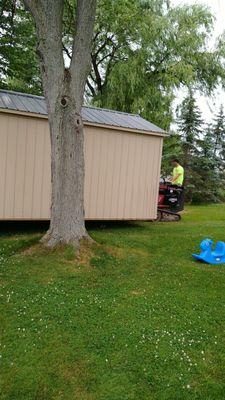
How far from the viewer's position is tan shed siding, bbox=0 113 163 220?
747 cm

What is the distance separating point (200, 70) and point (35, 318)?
51.0ft

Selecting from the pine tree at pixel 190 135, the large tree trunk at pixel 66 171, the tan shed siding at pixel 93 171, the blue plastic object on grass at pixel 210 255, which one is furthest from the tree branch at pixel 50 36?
the pine tree at pixel 190 135

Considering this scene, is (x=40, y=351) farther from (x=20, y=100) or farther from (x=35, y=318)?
(x=20, y=100)

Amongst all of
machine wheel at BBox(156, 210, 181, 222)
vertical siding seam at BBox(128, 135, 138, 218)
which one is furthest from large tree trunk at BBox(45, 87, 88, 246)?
machine wheel at BBox(156, 210, 181, 222)

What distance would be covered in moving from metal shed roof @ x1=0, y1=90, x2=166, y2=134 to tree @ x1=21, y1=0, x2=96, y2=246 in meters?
1.45


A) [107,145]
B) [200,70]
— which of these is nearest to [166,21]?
[200,70]

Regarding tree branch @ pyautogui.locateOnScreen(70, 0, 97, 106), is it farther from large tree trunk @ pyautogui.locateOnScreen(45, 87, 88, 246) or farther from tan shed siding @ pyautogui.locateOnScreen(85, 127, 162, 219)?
tan shed siding @ pyautogui.locateOnScreen(85, 127, 162, 219)

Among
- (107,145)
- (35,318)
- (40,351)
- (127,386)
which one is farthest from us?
(107,145)

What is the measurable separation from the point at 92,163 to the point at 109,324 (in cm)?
467

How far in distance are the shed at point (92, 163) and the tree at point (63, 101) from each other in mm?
1496

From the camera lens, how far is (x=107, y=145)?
854 centimetres

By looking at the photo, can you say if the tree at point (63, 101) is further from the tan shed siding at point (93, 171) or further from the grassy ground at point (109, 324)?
the tan shed siding at point (93, 171)

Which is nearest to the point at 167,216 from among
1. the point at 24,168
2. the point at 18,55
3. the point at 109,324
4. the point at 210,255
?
the point at 210,255

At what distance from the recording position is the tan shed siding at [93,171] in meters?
7.47
